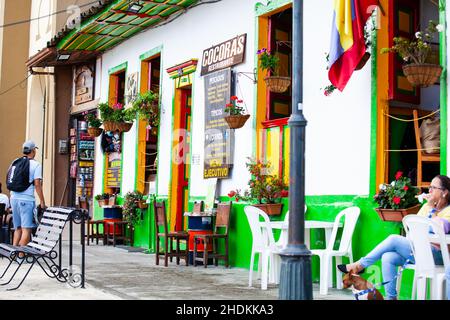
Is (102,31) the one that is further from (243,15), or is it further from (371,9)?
(371,9)

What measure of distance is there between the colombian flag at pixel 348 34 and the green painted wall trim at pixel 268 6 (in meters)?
1.81

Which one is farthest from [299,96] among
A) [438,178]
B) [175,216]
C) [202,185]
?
[175,216]

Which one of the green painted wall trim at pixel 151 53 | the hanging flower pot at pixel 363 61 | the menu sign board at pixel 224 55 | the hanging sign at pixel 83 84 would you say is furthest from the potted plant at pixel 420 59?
the hanging sign at pixel 83 84

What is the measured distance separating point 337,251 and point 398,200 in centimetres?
104

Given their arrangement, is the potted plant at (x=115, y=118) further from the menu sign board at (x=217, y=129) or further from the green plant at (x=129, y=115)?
the menu sign board at (x=217, y=129)

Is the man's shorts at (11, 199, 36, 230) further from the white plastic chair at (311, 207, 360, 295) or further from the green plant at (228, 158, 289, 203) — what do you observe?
the white plastic chair at (311, 207, 360, 295)

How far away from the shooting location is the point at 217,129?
10.7m

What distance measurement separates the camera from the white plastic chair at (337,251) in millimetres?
7348

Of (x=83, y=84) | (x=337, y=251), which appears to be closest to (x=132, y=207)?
(x=83, y=84)

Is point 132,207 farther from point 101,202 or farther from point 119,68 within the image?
point 119,68

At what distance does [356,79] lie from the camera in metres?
7.95

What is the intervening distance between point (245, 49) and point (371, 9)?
9.50 feet

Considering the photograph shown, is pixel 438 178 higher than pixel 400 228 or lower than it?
higher
